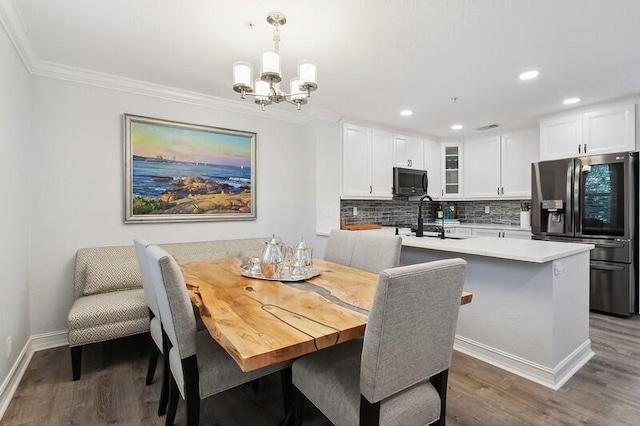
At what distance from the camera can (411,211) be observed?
5.50 m

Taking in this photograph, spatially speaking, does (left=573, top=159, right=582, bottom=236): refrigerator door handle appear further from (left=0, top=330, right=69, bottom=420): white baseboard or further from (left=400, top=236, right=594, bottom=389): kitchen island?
(left=0, top=330, right=69, bottom=420): white baseboard

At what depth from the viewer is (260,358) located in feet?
3.25

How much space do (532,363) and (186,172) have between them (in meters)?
3.33

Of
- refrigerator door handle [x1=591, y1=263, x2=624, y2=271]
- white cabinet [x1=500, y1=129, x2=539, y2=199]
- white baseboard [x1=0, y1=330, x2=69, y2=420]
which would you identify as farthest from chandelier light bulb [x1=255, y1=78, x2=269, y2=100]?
white cabinet [x1=500, y1=129, x2=539, y2=199]

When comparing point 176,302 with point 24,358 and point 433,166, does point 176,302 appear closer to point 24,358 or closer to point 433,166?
point 24,358

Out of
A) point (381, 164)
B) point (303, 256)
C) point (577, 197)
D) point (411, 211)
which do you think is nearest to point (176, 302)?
point (303, 256)

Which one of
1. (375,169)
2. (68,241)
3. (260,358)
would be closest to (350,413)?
(260,358)

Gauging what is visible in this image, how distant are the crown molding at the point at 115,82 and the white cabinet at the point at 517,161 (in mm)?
2626

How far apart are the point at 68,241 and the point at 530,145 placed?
5.44m

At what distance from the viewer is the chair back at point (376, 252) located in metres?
2.21

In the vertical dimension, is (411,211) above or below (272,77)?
below

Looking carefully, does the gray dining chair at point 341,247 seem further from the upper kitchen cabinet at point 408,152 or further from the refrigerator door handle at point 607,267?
the refrigerator door handle at point 607,267

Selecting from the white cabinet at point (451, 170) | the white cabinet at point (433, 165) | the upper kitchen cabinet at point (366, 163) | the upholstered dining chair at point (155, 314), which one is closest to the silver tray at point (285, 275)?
the upholstered dining chair at point (155, 314)

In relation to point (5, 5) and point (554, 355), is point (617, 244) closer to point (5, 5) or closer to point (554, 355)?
point (554, 355)
